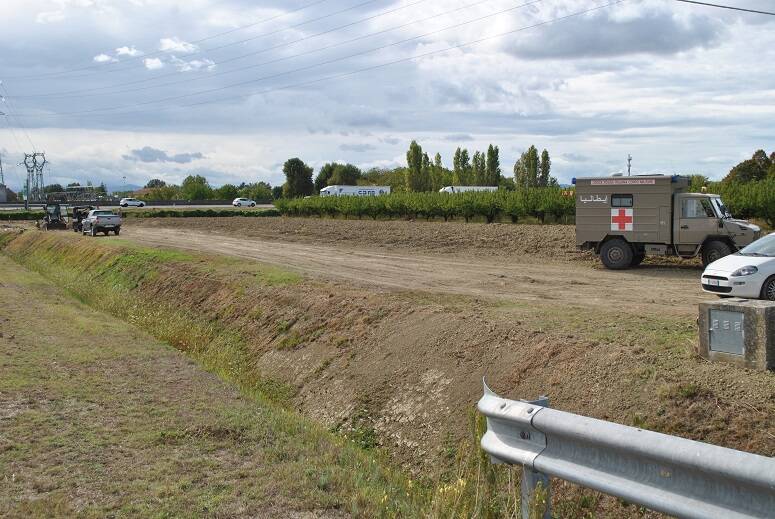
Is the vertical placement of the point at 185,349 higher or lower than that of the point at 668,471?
lower

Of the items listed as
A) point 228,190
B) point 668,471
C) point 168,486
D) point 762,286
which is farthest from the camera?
point 228,190

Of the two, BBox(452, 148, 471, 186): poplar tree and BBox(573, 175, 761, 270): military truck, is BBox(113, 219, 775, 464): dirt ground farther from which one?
BBox(452, 148, 471, 186): poplar tree

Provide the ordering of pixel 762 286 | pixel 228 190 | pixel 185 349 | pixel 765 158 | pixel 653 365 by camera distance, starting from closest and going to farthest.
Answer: pixel 653 365
pixel 762 286
pixel 185 349
pixel 765 158
pixel 228 190

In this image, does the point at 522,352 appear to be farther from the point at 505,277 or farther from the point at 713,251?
the point at 713,251

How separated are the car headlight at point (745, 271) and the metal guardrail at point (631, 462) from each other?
453 inches

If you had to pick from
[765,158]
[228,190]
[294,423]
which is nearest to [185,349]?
[294,423]

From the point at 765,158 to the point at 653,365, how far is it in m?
60.9

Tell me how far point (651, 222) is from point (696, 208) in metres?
1.28

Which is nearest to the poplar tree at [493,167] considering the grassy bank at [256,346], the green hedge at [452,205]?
the green hedge at [452,205]

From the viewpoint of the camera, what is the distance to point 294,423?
8.83 metres

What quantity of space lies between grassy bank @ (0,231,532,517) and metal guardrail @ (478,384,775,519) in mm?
583

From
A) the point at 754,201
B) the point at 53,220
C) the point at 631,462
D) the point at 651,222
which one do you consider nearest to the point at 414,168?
the point at 53,220

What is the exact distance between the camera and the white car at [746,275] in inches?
590

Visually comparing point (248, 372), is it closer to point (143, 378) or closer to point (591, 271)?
point (143, 378)
